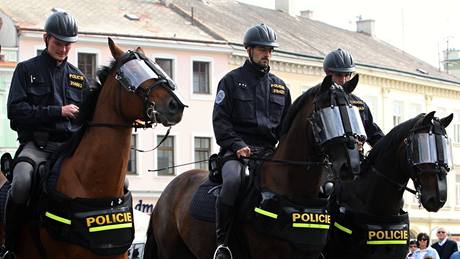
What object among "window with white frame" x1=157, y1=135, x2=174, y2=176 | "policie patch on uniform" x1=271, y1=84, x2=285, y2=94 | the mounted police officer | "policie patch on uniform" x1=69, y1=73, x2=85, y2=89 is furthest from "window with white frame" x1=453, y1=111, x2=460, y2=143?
the mounted police officer

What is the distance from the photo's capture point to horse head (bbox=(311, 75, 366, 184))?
11.3 m

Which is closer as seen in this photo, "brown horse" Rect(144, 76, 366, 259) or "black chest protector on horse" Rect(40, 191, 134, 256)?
"black chest protector on horse" Rect(40, 191, 134, 256)

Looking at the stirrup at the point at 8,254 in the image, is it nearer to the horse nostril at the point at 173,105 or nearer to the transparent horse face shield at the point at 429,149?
the horse nostril at the point at 173,105

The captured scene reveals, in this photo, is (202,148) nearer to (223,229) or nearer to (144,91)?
(223,229)

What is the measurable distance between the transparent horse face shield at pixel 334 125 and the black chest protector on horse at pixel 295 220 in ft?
2.59

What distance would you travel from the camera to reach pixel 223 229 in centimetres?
1236

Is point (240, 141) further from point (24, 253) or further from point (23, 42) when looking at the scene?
point (23, 42)

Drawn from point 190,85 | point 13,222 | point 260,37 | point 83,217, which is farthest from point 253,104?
point 190,85

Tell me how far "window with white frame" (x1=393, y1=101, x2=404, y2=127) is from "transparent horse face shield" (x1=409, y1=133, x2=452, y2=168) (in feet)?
170

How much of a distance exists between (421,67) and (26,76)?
61041 mm

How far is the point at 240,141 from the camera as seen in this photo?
491 inches

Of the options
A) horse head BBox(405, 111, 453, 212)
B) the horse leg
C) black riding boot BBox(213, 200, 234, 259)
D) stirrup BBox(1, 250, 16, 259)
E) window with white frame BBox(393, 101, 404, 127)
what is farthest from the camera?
window with white frame BBox(393, 101, 404, 127)

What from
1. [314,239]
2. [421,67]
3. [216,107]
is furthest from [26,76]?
[421,67]

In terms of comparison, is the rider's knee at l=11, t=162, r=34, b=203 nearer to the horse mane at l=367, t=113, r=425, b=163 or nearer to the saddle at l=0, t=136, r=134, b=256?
the saddle at l=0, t=136, r=134, b=256
